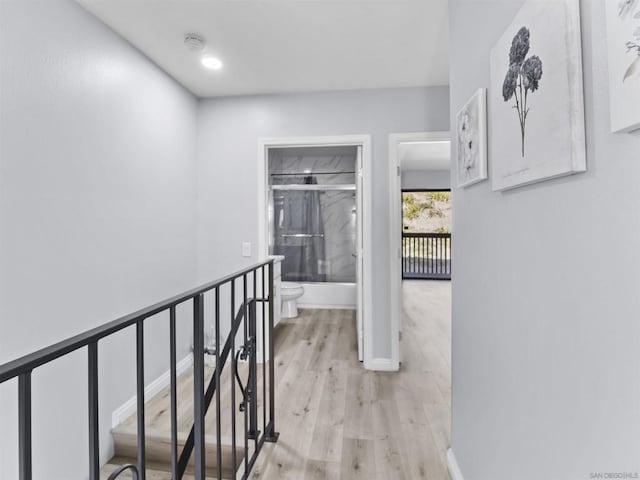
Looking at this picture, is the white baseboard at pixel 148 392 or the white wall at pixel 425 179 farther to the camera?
the white wall at pixel 425 179

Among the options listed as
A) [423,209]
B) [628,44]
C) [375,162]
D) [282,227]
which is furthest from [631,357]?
[423,209]

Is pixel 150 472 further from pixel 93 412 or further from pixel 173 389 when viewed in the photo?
pixel 93 412

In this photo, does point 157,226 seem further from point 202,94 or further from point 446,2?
point 446,2

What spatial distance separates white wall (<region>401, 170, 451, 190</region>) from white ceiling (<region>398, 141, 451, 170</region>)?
0.20 meters

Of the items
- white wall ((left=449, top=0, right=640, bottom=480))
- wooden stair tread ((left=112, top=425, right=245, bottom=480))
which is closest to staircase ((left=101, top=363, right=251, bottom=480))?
wooden stair tread ((left=112, top=425, right=245, bottom=480))

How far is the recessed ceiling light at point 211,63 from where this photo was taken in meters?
2.42

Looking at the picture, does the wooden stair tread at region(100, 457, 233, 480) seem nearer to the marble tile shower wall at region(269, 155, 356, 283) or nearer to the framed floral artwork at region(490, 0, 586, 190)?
the framed floral artwork at region(490, 0, 586, 190)

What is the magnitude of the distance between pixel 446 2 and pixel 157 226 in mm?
2317

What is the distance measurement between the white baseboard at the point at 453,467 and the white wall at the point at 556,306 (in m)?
0.15

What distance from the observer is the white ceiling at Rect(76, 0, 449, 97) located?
1.88 metres

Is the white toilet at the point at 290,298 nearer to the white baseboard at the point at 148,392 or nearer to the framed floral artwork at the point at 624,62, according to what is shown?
the white baseboard at the point at 148,392

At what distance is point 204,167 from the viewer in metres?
3.15

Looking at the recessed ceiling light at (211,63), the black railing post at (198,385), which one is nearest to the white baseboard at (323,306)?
the recessed ceiling light at (211,63)

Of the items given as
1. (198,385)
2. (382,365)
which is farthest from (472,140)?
(382,365)
